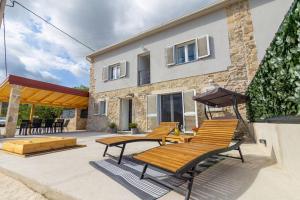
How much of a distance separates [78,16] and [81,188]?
12321 millimetres

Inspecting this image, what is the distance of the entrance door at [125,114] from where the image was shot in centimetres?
1117

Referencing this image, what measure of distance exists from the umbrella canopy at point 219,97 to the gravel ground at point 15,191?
209 inches

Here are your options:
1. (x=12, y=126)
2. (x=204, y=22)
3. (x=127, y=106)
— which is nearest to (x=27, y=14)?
(x=12, y=126)

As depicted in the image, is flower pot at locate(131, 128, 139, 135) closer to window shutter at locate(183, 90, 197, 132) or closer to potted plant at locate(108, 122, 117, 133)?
potted plant at locate(108, 122, 117, 133)

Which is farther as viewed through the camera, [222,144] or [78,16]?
[78,16]

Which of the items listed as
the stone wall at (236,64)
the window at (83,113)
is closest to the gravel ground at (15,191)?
the stone wall at (236,64)

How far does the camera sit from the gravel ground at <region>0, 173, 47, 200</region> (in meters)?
2.23

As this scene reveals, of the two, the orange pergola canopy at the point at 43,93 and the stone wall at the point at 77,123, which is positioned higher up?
the orange pergola canopy at the point at 43,93

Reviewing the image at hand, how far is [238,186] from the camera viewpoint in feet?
7.18

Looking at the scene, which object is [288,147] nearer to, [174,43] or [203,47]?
[203,47]

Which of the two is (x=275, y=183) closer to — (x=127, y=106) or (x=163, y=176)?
(x=163, y=176)

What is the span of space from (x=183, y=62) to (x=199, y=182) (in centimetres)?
737

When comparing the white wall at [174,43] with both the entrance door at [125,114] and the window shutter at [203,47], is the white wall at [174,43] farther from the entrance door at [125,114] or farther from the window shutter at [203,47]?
the entrance door at [125,114]

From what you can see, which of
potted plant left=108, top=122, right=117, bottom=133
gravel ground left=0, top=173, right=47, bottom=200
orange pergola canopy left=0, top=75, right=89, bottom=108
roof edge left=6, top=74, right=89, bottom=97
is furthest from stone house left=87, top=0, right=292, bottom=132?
gravel ground left=0, top=173, right=47, bottom=200
